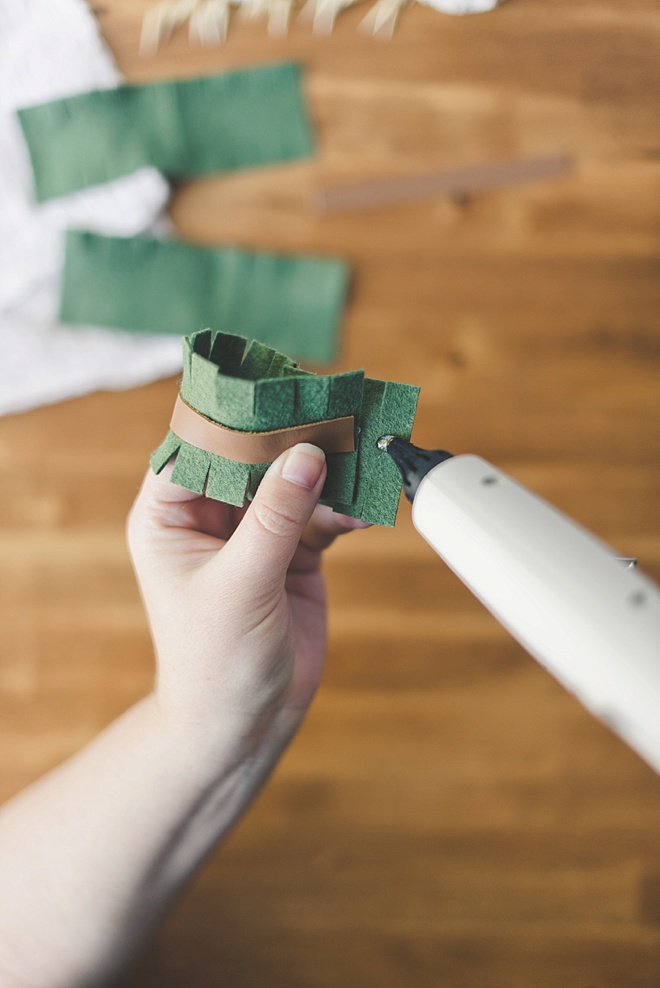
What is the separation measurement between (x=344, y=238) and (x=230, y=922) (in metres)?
0.85

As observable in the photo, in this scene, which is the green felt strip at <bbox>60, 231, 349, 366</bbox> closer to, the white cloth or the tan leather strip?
the white cloth

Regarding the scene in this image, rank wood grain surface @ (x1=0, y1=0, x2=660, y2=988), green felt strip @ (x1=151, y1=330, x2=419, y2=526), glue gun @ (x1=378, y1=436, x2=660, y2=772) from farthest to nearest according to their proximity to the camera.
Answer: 1. wood grain surface @ (x1=0, y1=0, x2=660, y2=988)
2. green felt strip @ (x1=151, y1=330, x2=419, y2=526)
3. glue gun @ (x1=378, y1=436, x2=660, y2=772)

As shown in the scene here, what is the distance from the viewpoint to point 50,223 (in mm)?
905

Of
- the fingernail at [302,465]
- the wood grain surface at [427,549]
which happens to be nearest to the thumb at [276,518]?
the fingernail at [302,465]

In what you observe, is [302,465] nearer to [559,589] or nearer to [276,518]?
[276,518]

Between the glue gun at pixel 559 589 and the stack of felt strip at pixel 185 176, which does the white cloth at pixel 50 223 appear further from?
the glue gun at pixel 559 589

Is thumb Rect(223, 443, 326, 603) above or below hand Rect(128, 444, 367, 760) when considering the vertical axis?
above

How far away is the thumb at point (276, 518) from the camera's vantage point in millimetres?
454

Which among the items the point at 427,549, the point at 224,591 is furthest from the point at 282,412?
the point at 427,549

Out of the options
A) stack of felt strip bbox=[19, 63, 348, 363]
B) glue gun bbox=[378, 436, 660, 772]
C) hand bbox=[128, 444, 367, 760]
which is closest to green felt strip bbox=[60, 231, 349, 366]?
stack of felt strip bbox=[19, 63, 348, 363]

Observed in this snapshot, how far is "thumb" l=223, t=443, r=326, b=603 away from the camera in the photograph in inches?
17.9

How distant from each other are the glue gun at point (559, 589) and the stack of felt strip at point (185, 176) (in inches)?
21.7

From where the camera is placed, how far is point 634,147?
34.8 inches

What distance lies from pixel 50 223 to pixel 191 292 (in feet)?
0.67
